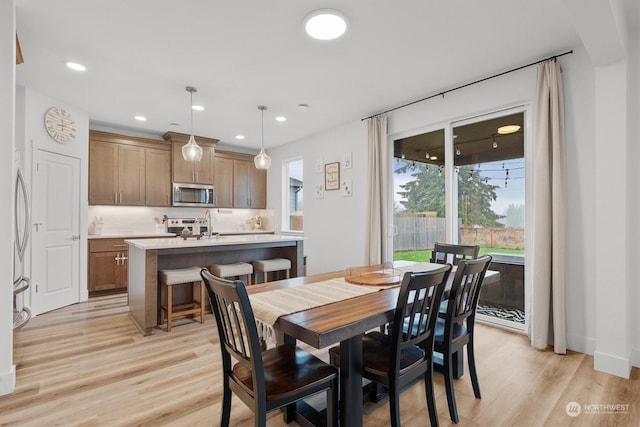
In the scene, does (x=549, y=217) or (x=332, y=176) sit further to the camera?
(x=332, y=176)

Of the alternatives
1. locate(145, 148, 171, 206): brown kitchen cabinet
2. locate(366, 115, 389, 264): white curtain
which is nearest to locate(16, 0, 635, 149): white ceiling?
locate(366, 115, 389, 264): white curtain

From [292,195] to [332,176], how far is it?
154 centimetres

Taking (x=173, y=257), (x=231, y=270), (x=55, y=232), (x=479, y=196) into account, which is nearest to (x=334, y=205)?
(x=231, y=270)

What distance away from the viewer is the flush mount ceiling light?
2359 millimetres

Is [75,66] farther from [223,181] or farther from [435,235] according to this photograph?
[435,235]

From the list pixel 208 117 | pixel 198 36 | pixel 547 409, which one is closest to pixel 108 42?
pixel 198 36

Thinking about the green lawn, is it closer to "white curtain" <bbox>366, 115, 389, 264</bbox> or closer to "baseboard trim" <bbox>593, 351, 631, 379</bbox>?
"white curtain" <bbox>366, 115, 389, 264</bbox>

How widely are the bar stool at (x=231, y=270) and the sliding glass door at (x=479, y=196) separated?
6.94 feet

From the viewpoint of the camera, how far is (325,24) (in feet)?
8.09

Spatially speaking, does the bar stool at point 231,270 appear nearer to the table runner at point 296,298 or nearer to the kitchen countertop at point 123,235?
the table runner at point 296,298

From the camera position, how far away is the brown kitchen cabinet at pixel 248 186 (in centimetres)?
652

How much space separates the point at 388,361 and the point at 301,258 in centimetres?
283

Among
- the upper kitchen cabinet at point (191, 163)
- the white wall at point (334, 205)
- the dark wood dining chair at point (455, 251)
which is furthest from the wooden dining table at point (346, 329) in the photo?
the upper kitchen cabinet at point (191, 163)

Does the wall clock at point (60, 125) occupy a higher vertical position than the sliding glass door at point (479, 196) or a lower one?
higher
